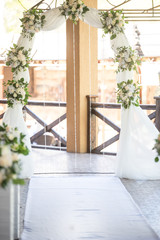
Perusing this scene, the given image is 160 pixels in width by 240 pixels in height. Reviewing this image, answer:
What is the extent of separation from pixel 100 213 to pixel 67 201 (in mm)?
569

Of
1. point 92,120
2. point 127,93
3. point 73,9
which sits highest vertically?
point 73,9

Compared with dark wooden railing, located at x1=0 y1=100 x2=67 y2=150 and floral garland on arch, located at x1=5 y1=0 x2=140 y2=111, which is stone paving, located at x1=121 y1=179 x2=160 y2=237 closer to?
floral garland on arch, located at x1=5 y1=0 x2=140 y2=111

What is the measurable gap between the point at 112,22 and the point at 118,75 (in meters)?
0.74

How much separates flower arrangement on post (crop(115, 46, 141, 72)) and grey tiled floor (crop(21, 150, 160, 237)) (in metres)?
1.57

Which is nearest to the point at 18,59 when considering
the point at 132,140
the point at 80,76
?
the point at 80,76

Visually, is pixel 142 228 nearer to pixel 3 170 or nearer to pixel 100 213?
pixel 100 213

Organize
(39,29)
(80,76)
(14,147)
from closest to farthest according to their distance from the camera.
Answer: (14,147) < (39,29) < (80,76)

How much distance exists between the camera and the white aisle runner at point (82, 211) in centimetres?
402

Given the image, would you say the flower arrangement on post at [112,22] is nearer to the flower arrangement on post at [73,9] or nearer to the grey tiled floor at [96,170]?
the flower arrangement on post at [73,9]

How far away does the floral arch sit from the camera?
19.8 ft

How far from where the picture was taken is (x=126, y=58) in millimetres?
6066

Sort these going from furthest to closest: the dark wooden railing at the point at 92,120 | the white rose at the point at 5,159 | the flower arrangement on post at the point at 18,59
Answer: the dark wooden railing at the point at 92,120 < the flower arrangement on post at the point at 18,59 < the white rose at the point at 5,159

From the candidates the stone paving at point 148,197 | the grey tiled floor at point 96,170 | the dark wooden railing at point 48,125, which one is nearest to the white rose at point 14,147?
the grey tiled floor at point 96,170

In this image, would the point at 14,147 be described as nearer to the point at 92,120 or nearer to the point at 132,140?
the point at 132,140
